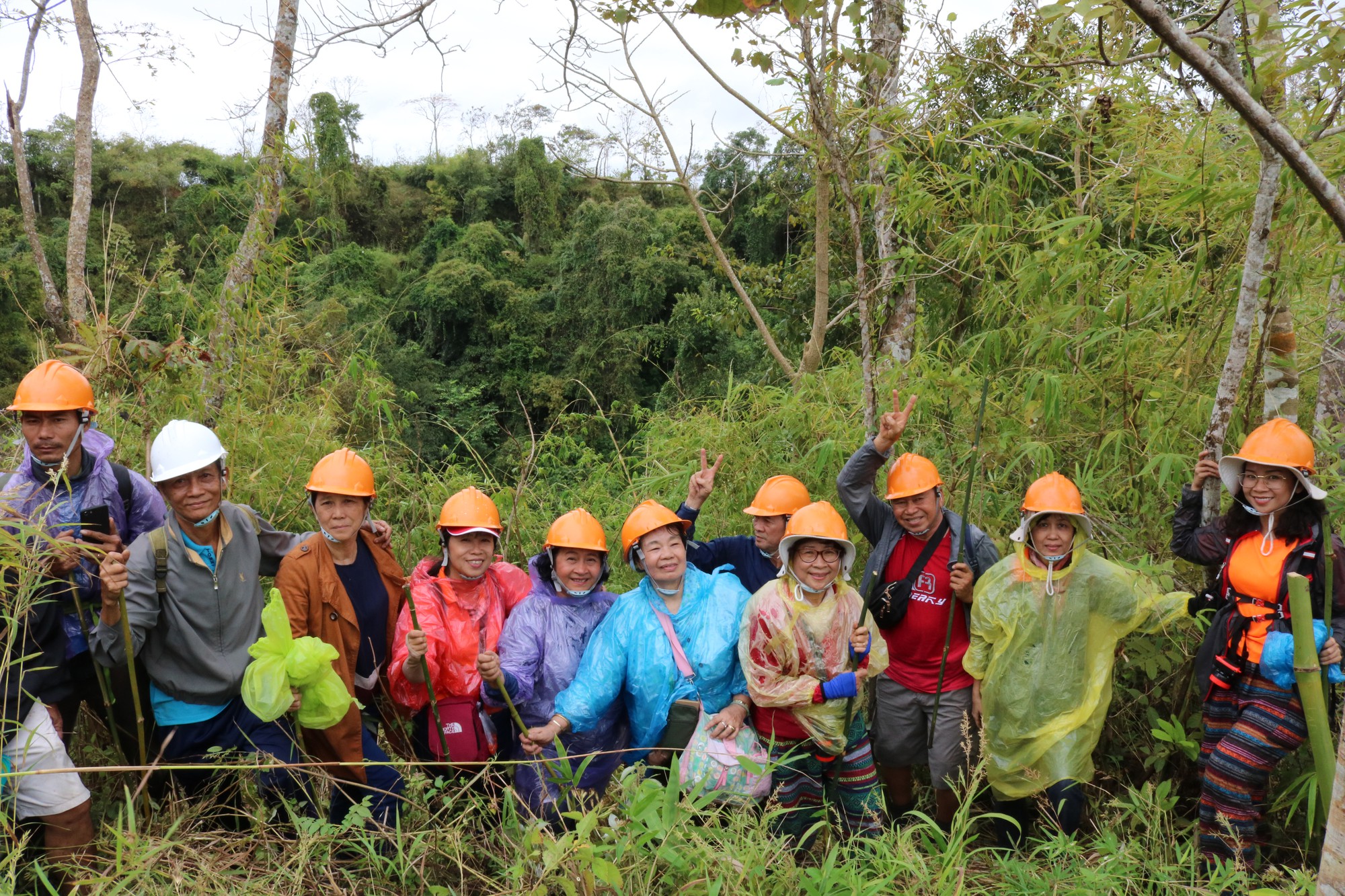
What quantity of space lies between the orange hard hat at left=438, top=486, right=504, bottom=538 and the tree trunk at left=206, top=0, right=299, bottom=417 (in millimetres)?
2161

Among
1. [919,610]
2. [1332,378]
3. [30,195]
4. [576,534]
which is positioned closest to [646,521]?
[576,534]

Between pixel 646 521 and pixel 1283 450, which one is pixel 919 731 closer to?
pixel 646 521

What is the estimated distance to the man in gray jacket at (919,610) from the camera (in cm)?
321

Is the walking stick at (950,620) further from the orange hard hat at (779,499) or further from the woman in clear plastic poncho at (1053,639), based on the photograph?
the orange hard hat at (779,499)

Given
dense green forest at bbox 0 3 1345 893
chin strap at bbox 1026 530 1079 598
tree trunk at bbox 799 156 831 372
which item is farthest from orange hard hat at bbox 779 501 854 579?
tree trunk at bbox 799 156 831 372

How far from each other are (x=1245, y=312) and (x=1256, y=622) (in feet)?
3.27

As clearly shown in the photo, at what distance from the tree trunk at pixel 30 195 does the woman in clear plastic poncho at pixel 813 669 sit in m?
5.07

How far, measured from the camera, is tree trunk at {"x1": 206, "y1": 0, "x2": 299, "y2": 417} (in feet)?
15.6

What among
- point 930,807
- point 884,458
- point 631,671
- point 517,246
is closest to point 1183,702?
point 930,807

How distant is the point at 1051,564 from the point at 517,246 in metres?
22.7

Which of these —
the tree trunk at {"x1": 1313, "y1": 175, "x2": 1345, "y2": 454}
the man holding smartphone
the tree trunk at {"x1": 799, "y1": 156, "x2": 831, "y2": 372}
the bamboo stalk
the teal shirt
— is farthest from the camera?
the tree trunk at {"x1": 799, "y1": 156, "x2": 831, "y2": 372}

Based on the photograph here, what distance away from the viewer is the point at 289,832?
Answer: 2986 mm

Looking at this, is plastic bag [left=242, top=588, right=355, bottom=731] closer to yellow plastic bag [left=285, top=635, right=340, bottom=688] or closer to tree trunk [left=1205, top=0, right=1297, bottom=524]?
yellow plastic bag [left=285, top=635, right=340, bottom=688]

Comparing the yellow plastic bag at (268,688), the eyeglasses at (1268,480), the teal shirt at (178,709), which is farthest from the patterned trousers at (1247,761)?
the teal shirt at (178,709)
